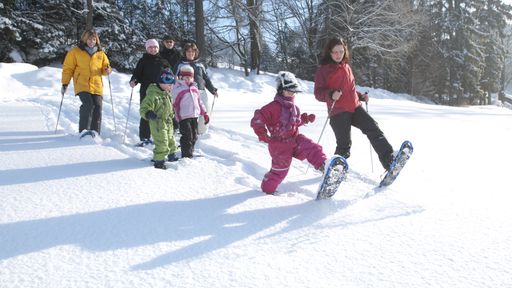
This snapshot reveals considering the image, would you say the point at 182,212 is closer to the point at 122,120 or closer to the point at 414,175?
the point at 414,175

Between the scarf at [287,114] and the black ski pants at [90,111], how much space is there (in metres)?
3.17

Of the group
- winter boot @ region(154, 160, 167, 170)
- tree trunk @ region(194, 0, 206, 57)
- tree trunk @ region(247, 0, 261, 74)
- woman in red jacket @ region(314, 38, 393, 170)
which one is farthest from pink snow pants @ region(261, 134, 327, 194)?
tree trunk @ region(247, 0, 261, 74)

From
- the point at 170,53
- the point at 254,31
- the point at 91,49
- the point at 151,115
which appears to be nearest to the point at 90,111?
the point at 91,49

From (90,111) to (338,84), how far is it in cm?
344

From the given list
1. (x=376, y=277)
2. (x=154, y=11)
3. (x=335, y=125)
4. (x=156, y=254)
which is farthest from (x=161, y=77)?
(x=154, y=11)

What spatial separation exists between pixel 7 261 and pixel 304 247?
1.65 metres

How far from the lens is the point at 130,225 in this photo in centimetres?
283

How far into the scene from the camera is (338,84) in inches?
170

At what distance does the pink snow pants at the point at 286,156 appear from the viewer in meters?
3.64

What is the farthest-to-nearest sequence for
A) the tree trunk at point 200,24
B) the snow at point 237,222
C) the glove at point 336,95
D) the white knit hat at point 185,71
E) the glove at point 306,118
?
the tree trunk at point 200,24, the white knit hat at point 185,71, the glove at point 336,95, the glove at point 306,118, the snow at point 237,222

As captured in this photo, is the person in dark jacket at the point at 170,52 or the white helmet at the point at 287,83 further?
the person in dark jacket at the point at 170,52

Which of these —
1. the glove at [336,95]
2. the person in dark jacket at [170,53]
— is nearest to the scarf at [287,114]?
the glove at [336,95]

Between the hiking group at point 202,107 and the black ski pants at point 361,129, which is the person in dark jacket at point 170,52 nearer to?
the hiking group at point 202,107

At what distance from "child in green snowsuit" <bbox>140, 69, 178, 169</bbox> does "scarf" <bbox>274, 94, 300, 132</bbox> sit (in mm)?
1424
